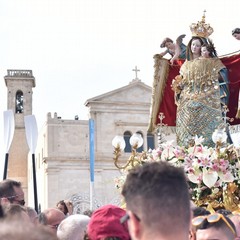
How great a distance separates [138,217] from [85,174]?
36.5m

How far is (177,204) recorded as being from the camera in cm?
235

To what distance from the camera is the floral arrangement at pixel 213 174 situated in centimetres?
750

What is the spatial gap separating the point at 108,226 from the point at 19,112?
155ft

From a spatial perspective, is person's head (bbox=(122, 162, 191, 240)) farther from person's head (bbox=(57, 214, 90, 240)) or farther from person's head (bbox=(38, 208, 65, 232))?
person's head (bbox=(38, 208, 65, 232))

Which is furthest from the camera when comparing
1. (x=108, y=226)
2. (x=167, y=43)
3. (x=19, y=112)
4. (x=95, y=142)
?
(x=19, y=112)

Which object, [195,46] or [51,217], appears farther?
[195,46]

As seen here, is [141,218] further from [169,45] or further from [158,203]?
[169,45]

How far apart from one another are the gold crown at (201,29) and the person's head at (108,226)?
6650mm

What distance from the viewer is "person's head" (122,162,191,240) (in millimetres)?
2309

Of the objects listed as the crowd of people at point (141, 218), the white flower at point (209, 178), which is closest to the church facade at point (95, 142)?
the white flower at point (209, 178)

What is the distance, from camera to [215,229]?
139 inches

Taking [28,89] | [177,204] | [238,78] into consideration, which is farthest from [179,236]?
[28,89]

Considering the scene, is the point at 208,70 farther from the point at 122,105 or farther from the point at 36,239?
the point at 122,105

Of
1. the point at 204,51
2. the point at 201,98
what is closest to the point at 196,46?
the point at 204,51
